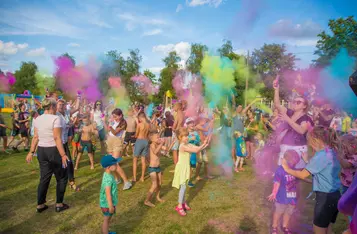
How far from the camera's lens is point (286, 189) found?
3.61 m

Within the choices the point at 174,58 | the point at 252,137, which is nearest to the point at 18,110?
the point at 252,137

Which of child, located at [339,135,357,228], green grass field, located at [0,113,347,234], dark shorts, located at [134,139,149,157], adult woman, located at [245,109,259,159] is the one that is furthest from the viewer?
adult woman, located at [245,109,259,159]

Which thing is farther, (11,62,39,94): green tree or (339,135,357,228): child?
(11,62,39,94): green tree

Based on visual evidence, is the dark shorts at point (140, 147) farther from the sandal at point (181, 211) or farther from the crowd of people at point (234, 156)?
the sandal at point (181, 211)

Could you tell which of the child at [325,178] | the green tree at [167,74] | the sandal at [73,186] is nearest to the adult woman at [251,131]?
the sandal at [73,186]

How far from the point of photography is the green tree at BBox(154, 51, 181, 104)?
39969 millimetres

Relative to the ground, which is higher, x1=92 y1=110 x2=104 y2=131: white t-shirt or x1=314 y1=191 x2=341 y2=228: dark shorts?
x1=92 y1=110 x2=104 y2=131: white t-shirt

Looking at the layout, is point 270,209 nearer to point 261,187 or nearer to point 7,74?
point 261,187

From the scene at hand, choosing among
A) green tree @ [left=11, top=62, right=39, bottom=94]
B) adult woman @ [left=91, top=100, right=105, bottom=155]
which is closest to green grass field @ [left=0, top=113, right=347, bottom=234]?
adult woman @ [left=91, top=100, right=105, bottom=155]

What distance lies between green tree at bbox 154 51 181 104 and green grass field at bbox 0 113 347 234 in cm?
3262

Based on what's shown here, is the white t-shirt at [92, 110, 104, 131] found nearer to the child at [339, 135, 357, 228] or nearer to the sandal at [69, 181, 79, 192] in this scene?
the sandal at [69, 181, 79, 192]

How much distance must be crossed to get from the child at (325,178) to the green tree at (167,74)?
35.7 meters

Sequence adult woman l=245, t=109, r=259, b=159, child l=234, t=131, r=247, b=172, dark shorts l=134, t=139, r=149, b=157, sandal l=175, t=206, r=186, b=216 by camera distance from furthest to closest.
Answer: adult woman l=245, t=109, r=259, b=159, child l=234, t=131, r=247, b=172, dark shorts l=134, t=139, r=149, b=157, sandal l=175, t=206, r=186, b=216

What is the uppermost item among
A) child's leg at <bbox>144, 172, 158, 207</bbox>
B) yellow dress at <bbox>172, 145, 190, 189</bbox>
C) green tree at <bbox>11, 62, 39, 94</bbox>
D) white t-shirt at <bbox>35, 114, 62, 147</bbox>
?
green tree at <bbox>11, 62, 39, 94</bbox>
